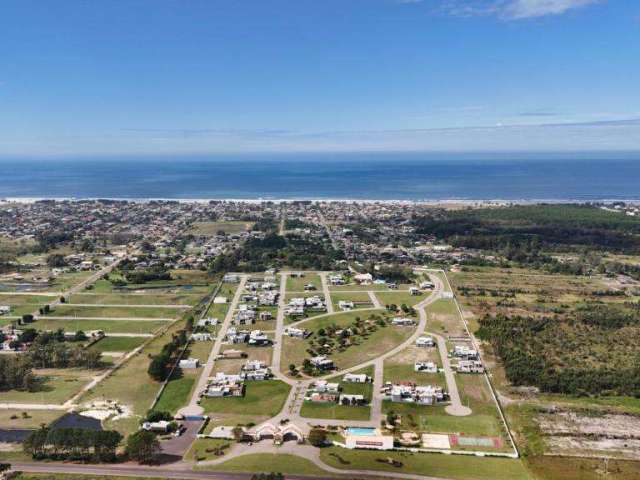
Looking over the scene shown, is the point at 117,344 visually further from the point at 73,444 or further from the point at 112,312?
the point at 73,444

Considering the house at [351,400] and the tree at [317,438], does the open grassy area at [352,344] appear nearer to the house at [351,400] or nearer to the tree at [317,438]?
the house at [351,400]

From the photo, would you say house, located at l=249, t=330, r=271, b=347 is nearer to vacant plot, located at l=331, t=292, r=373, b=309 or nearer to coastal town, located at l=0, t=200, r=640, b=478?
coastal town, located at l=0, t=200, r=640, b=478

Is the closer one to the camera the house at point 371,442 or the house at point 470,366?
the house at point 371,442

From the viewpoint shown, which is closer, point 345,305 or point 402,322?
point 402,322

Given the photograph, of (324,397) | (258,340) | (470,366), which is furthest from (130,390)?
(470,366)

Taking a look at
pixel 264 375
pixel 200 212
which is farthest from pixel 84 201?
pixel 264 375

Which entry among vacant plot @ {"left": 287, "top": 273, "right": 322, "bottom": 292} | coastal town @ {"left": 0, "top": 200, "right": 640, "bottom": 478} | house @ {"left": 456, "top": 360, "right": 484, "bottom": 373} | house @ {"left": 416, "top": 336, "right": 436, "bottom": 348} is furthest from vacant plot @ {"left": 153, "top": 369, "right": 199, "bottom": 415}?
vacant plot @ {"left": 287, "top": 273, "right": 322, "bottom": 292}

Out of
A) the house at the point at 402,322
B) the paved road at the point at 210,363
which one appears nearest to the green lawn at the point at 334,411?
the paved road at the point at 210,363
